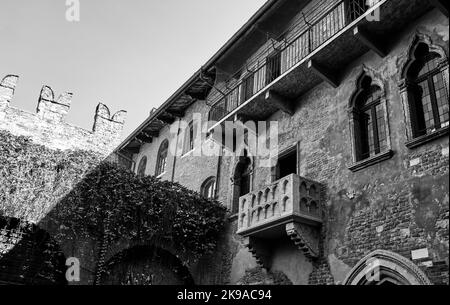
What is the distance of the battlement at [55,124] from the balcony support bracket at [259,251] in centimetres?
1314

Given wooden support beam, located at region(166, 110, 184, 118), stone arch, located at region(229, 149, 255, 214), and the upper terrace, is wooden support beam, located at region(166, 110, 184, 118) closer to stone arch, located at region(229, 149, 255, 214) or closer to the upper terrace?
the upper terrace

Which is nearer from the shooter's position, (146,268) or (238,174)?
(146,268)

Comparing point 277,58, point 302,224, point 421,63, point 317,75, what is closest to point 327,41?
point 317,75

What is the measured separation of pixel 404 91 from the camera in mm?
8289

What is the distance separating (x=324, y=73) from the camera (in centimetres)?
1011

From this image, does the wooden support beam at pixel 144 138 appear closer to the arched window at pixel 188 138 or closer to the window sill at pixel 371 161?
the arched window at pixel 188 138

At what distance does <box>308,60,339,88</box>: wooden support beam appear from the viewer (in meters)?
10.0

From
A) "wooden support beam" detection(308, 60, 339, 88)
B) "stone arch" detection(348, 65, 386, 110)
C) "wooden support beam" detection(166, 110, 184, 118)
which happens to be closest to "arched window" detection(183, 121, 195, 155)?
"wooden support beam" detection(166, 110, 184, 118)

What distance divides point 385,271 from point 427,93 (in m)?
3.45

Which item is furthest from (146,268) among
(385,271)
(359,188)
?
(385,271)

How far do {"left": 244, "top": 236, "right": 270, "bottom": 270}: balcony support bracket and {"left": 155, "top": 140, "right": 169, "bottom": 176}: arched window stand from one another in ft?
29.3

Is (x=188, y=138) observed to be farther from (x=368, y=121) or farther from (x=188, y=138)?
(x=368, y=121)

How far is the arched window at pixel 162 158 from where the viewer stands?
18.7 m

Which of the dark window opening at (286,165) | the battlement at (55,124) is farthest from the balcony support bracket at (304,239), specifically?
the battlement at (55,124)
